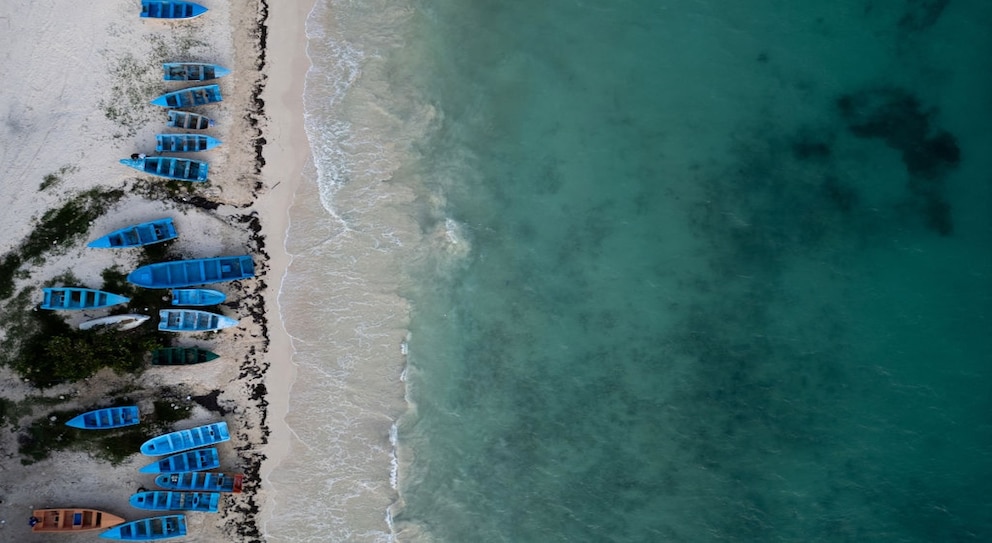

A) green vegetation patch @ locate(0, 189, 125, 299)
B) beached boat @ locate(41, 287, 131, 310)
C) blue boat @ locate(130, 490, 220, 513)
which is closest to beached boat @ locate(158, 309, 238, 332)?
beached boat @ locate(41, 287, 131, 310)

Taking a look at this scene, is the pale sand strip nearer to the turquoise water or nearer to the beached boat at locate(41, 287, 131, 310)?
the turquoise water

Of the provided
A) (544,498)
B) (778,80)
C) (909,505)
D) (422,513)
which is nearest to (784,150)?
(778,80)

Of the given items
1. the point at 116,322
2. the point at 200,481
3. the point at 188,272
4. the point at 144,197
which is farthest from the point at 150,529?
the point at 144,197

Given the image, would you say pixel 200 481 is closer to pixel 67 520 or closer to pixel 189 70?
pixel 67 520

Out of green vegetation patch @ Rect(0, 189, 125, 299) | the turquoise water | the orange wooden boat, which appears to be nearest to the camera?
the orange wooden boat

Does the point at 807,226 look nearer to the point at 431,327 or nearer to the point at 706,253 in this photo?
the point at 706,253

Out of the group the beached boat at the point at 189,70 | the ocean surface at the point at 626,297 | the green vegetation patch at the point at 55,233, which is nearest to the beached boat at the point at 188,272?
the ocean surface at the point at 626,297
